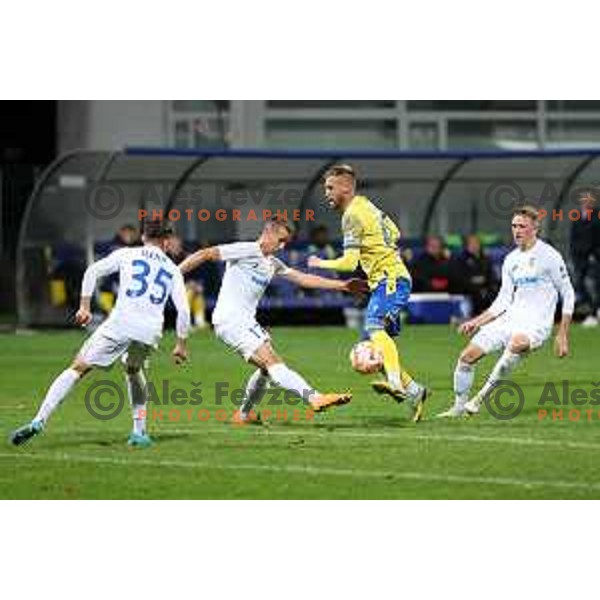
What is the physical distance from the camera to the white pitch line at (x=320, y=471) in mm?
12984

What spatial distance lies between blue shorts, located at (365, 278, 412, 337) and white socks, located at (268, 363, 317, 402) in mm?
930

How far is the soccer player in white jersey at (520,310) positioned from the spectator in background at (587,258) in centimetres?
890

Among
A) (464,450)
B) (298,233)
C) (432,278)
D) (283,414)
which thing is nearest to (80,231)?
(298,233)

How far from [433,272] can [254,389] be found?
12295 millimetres

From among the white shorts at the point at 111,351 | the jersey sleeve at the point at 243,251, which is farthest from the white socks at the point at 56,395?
the jersey sleeve at the point at 243,251

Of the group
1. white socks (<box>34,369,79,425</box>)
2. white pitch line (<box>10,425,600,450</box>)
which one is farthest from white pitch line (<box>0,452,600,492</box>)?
white pitch line (<box>10,425,600,450</box>)

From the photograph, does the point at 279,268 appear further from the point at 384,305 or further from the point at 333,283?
the point at 384,305

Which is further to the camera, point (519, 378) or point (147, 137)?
point (147, 137)

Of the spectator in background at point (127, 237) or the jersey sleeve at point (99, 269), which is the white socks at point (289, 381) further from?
the spectator in background at point (127, 237)

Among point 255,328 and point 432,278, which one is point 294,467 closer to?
point 255,328

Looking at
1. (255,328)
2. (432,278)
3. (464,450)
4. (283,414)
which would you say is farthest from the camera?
(432,278)

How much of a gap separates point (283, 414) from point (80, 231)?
12697 mm

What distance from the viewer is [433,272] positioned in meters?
27.8

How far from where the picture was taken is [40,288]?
2892 cm
